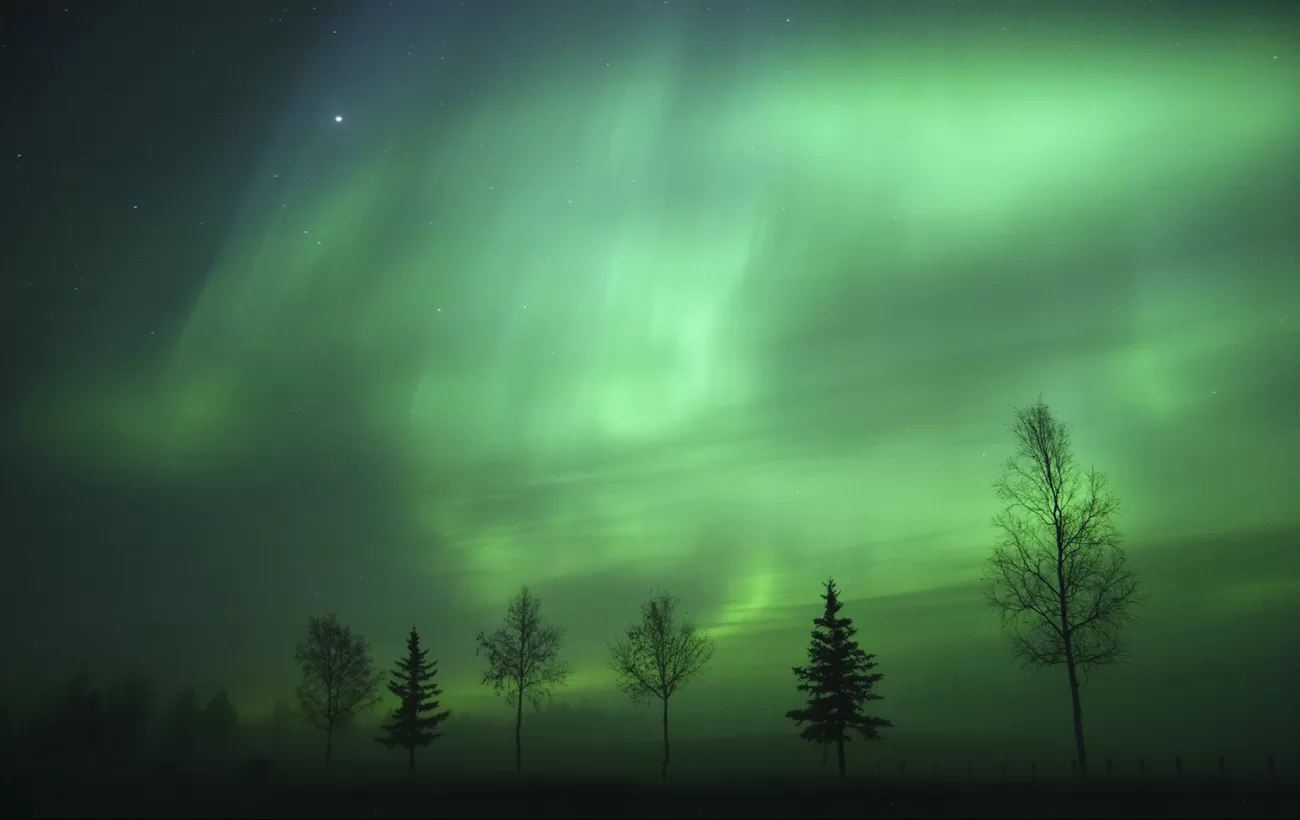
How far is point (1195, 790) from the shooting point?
31.2m

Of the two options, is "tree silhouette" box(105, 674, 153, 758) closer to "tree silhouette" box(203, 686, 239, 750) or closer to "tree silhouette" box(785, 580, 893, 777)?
"tree silhouette" box(203, 686, 239, 750)

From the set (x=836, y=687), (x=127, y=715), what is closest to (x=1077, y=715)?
(x=836, y=687)

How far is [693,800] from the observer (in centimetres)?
3053

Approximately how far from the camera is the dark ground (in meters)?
25.6

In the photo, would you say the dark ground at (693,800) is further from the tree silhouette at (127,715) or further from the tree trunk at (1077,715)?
the tree silhouette at (127,715)

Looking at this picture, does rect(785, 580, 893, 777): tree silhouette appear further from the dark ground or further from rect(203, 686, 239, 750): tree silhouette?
rect(203, 686, 239, 750): tree silhouette

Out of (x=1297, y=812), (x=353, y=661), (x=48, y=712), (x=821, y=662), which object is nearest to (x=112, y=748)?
(x=48, y=712)

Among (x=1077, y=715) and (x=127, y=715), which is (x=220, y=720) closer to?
(x=127, y=715)

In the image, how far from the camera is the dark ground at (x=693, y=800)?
2561 cm

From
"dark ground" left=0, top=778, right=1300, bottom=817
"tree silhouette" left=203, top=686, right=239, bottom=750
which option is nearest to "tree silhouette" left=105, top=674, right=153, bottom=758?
"tree silhouette" left=203, top=686, right=239, bottom=750

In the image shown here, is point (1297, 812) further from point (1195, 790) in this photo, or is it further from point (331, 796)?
point (331, 796)

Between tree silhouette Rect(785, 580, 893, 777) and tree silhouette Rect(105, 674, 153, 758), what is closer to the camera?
tree silhouette Rect(785, 580, 893, 777)

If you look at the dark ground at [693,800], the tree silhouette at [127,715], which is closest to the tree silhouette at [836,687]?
the dark ground at [693,800]

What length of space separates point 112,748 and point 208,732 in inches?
814
